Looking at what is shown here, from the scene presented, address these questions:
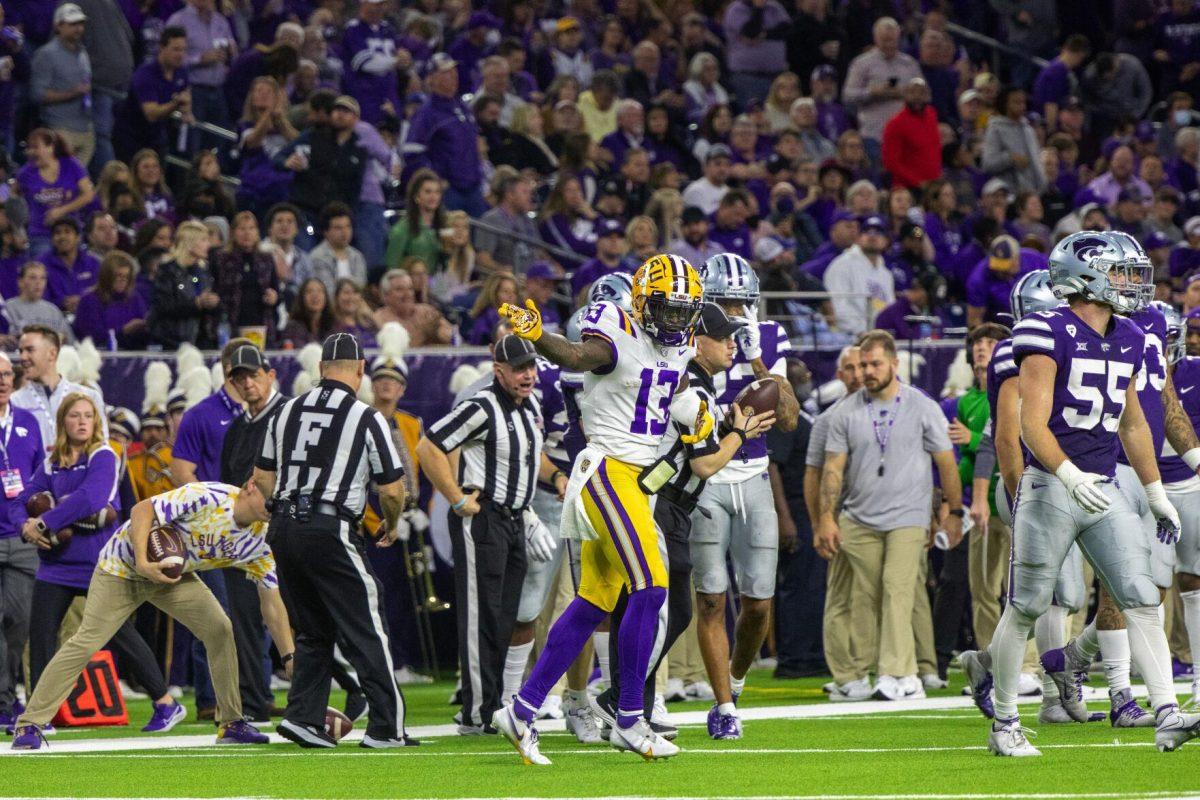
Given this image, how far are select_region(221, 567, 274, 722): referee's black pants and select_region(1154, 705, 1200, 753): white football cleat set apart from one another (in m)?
4.42

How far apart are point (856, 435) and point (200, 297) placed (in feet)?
15.2

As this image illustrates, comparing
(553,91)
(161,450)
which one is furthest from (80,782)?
(553,91)

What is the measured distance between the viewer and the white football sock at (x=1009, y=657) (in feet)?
23.0

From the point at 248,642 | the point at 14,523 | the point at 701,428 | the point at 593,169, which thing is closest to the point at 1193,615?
the point at 701,428

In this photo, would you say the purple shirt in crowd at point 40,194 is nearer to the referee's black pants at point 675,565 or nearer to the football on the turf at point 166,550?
the football on the turf at point 166,550

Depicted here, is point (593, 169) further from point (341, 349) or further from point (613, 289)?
point (341, 349)

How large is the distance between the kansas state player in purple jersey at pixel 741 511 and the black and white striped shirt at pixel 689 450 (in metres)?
0.42

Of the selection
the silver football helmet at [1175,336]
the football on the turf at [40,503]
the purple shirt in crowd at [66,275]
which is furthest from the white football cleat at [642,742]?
the purple shirt in crowd at [66,275]

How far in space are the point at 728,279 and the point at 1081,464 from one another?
2232mm

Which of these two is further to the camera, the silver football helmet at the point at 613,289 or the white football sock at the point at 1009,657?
the silver football helmet at the point at 613,289

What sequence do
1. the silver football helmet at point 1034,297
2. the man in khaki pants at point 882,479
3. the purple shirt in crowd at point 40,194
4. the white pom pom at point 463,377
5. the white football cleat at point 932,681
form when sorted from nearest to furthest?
1. the silver football helmet at point 1034,297
2. the man in khaki pants at point 882,479
3. the white football cleat at point 932,681
4. the white pom pom at point 463,377
5. the purple shirt in crowd at point 40,194

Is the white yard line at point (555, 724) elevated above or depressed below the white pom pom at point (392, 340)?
below

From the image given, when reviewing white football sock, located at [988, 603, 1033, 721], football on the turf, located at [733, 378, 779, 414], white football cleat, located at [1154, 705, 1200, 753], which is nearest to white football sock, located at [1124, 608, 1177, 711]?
white football cleat, located at [1154, 705, 1200, 753]

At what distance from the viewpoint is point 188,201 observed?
48.8 ft
